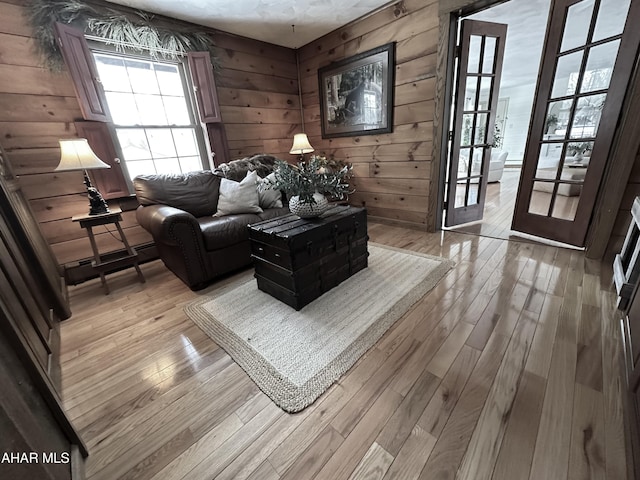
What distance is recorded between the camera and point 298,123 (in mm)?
3916

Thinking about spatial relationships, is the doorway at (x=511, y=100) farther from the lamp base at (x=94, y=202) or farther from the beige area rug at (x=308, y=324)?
the lamp base at (x=94, y=202)

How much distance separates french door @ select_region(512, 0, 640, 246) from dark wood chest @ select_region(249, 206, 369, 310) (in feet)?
5.88

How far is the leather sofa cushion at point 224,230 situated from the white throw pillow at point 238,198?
0.39 ft

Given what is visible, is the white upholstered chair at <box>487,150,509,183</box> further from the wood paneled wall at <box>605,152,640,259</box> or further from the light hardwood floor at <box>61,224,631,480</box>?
the light hardwood floor at <box>61,224,631,480</box>

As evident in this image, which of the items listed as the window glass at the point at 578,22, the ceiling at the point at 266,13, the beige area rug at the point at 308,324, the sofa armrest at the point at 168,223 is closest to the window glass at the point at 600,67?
the window glass at the point at 578,22

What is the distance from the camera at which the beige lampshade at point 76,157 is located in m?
1.87

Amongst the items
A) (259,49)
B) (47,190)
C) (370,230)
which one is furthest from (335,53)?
(47,190)

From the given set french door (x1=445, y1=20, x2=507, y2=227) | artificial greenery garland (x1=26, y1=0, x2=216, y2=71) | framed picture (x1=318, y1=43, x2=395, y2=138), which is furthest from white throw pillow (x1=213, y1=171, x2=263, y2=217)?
french door (x1=445, y1=20, x2=507, y2=227)

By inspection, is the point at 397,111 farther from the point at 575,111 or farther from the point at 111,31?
the point at 111,31

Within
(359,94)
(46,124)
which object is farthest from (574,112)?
(46,124)

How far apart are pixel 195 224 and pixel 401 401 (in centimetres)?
171

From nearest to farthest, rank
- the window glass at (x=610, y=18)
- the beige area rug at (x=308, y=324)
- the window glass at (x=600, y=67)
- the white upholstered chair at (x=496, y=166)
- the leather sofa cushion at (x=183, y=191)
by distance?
the beige area rug at (x=308, y=324), the window glass at (x=610, y=18), the window glass at (x=600, y=67), the leather sofa cushion at (x=183, y=191), the white upholstered chair at (x=496, y=166)

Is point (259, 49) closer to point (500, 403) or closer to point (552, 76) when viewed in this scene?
point (552, 76)

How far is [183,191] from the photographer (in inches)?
93.4
